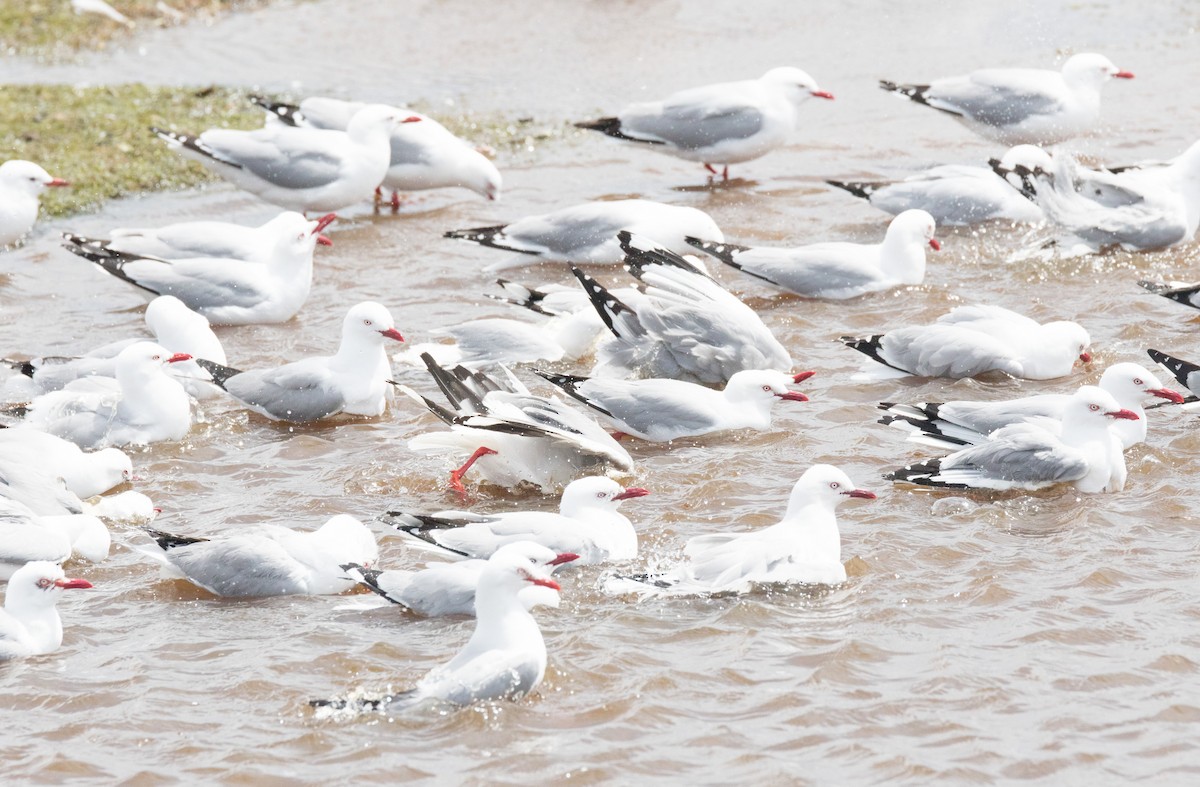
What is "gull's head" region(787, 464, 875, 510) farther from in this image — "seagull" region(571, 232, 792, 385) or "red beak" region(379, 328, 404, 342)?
"red beak" region(379, 328, 404, 342)

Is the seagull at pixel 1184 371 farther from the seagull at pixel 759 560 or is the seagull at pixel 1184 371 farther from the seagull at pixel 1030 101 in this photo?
the seagull at pixel 1030 101

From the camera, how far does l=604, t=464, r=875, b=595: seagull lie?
21.3 feet

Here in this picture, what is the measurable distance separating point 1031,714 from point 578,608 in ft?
6.14

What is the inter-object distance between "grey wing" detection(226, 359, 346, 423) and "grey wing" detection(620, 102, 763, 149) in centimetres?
495

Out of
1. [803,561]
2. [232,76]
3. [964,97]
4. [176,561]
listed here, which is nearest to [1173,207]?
[964,97]

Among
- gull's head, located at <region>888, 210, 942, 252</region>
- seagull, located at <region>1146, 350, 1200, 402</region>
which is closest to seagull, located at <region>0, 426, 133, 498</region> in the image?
gull's head, located at <region>888, 210, 942, 252</region>

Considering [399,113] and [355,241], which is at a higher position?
[399,113]

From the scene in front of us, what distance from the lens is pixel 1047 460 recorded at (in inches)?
293

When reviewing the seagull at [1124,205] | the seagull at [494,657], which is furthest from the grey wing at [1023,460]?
the seagull at [1124,205]

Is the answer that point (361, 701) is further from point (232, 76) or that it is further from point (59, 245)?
point (232, 76)

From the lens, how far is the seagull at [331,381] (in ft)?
29.2

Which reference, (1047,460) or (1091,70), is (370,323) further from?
(1091,70)

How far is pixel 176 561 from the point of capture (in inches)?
268

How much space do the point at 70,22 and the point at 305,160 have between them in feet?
24.0
